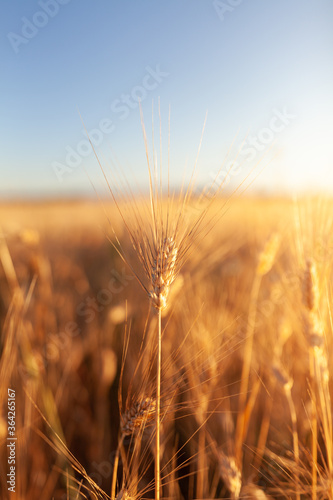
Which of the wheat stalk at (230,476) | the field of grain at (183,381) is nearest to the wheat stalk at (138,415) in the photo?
the field of grain at (183,381)

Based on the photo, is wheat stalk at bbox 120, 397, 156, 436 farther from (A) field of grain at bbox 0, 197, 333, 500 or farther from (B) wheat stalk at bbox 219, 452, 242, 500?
(B) wheat stalk at bbox 219, 452, 242, 500

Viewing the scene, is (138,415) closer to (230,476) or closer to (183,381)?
(230,476)

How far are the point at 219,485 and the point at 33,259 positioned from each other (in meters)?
1.23

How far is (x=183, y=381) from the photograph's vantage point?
1.30 metres

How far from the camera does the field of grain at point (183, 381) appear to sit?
2.33 feet

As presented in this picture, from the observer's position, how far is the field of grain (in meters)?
0.71

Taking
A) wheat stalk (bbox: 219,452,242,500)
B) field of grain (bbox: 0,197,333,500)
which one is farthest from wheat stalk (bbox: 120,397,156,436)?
wheat stalk (bbox: 219,452,242,500)

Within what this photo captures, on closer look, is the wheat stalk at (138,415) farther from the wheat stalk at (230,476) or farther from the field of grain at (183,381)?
the wheat stalk at (230,476)

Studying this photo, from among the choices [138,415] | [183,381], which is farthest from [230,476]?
[183,381]

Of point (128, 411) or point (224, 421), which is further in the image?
point (224, 421)

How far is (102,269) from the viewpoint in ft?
10.5

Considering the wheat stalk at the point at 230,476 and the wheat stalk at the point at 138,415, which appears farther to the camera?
the wheat stalk at the point at 230,476

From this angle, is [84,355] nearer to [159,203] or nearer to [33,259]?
[33,259]

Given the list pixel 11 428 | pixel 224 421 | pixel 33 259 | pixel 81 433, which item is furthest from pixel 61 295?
pixel 224 421
